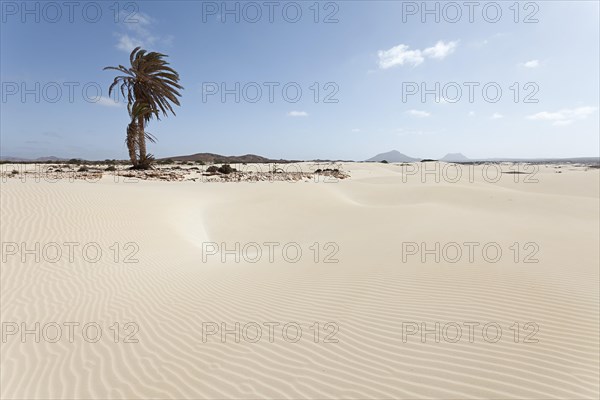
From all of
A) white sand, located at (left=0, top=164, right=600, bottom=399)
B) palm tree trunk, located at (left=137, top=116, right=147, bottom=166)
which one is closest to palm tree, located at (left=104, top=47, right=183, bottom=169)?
palm tree trunk, located at (left=137, top=116, right=147, bottom=166)

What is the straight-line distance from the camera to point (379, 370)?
3301mm

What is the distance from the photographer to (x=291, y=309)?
16.1ft

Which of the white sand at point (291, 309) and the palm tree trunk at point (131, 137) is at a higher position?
the palm tree trunk at point (131, 137)

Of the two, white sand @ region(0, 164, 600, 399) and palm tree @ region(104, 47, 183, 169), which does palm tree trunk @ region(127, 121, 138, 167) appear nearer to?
palm tree @ region(104, 47, 183, 169)

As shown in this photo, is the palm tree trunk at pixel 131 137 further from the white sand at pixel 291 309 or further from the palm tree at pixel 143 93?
the white sand at pixel 291 309

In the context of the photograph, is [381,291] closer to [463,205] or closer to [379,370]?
[379,370]

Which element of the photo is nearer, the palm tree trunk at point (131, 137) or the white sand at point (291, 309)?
the white sand at point (291, 309)

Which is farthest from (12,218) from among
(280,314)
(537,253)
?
(537,253)

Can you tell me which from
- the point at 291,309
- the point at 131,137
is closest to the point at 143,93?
the point at 131,137

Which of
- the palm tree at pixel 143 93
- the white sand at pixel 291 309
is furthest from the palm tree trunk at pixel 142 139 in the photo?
the white sand at pixel 291 309

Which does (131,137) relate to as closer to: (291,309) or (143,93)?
(143,93)

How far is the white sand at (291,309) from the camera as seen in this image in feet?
10.5

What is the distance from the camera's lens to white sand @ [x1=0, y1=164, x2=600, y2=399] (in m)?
3.19

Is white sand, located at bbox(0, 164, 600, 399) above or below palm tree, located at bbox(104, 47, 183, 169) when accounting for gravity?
below
